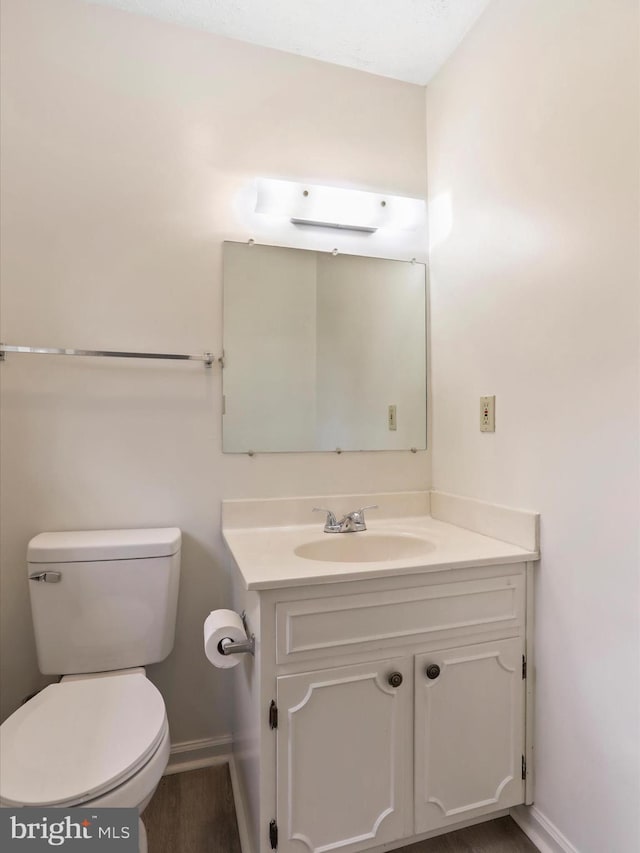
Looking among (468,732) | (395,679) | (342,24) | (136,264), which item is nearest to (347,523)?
(395,679)

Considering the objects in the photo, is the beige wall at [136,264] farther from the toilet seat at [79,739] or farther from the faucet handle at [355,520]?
the toilet seat at [79,739]

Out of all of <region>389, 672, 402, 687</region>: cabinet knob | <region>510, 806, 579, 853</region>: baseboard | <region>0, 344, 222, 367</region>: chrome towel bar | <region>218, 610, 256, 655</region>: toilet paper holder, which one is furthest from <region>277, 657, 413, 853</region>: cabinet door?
<region>0, 344, 222, 367</region>: chrome towel bar

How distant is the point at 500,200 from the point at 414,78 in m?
0.80

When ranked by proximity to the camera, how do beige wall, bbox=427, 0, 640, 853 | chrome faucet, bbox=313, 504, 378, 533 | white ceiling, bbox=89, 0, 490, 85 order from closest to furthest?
beige wall, bbox=427, 0, 640, 853 < white ceiling, bbox=89, 0, 490, 85 < chrome faucet, bbox=313, 504, 378, 533

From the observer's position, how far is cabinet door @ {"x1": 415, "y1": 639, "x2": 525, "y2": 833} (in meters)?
1.25

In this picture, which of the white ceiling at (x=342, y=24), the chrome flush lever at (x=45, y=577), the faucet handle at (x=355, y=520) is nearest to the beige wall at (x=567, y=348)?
the white ceiling at (x=342, y=24)

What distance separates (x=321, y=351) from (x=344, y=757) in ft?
4.12

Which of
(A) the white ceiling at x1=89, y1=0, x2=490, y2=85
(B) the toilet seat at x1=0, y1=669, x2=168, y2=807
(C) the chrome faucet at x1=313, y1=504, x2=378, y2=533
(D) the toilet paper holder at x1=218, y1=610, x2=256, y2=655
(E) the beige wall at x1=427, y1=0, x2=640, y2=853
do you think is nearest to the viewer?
(B) the toilet seat at x1=0, y1=669, x2=168, y2=807

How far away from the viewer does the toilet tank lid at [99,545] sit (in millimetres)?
1380

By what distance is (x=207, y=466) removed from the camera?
1670 mm

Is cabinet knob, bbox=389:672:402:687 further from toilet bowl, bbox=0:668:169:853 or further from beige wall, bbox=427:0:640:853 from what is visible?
toilet bowl, bbox=0:668:169:853

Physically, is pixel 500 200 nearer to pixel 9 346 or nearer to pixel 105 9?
pixel 105 9

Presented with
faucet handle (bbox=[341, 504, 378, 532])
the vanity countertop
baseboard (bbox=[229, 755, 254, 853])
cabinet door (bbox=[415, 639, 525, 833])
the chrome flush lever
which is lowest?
baseboard (bbox=[229, 755, 254, 853])

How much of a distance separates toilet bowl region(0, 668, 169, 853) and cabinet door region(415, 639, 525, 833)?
665 mm
